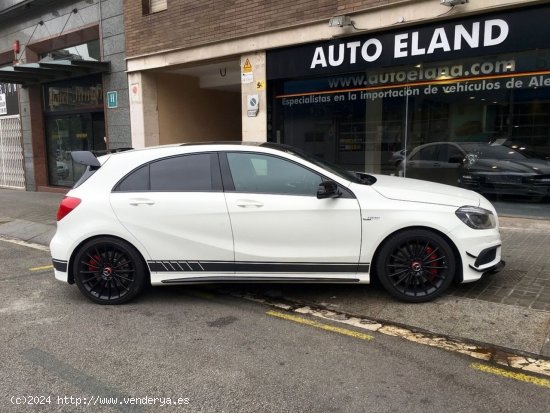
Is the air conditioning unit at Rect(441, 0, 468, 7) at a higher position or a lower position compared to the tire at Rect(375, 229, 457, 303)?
higher

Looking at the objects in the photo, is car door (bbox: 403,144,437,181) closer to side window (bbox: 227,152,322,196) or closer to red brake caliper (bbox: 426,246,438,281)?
red brake caliper (bbox: 426,246,438,281)

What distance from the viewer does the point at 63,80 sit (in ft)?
48.8

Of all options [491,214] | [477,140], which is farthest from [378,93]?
[491,214]

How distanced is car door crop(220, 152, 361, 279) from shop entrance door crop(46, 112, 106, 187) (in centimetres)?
1053

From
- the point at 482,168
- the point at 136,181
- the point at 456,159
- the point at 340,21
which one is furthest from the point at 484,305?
the point at 340,21

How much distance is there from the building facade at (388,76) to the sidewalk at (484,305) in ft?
7.94

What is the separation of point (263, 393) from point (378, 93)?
747cm

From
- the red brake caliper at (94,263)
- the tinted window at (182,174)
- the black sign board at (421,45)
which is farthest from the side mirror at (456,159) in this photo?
the red brake caliper at (94,263)

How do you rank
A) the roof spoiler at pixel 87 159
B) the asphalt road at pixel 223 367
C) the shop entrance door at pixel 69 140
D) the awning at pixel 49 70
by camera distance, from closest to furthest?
1. the asphalt road at pixel 223 367
2. the roof spoiler at pixel 87 159
3. the awning at pixel 49 70
4. the shop entrance door at pixel 69 140

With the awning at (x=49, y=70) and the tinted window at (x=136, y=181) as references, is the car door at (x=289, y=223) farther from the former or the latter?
the awning at (x=49, y=70)

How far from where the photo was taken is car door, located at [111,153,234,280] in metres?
4.77

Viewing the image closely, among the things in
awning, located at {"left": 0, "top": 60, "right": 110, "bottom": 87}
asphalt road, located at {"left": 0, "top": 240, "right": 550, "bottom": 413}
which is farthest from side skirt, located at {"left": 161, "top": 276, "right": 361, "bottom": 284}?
awning, located at {"left": 0, "top": 60, "right": 110, "bottom": 87}

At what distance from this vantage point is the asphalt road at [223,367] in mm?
3109

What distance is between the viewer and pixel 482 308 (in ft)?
15.0
